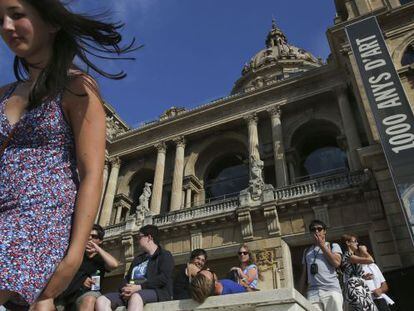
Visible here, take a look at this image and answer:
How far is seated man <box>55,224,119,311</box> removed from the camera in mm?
4734

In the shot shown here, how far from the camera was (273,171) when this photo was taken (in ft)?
74.0

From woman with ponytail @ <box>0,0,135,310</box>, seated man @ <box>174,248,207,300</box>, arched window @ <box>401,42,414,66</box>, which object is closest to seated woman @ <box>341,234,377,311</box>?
seated man @ <box>174,248,207,300</box>

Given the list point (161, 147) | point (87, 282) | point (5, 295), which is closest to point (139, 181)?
point (161, 147)

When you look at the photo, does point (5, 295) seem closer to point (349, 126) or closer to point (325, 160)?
point (349, 126)

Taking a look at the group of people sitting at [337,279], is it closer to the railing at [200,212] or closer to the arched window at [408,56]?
the railing at [200,212]

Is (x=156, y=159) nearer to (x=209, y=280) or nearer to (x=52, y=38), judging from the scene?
(x=209, y=280)

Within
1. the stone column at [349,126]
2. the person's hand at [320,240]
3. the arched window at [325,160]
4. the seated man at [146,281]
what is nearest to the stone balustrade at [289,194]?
the stone column at [349,126]

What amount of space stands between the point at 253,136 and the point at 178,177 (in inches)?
207

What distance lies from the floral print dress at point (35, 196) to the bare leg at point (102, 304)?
355 cm

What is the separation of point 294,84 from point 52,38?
73.4ft

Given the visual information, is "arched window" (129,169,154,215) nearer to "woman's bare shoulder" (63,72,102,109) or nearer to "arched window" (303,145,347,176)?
"arched window" (303,145,347,176)

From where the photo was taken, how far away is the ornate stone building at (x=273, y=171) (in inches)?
621

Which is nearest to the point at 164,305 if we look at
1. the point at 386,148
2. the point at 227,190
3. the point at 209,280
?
the point at 209,280

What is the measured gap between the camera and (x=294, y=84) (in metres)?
23.0
